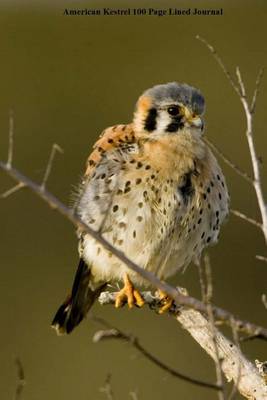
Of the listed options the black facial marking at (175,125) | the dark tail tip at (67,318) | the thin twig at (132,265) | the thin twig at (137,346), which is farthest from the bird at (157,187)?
the thin twig at (137,346)

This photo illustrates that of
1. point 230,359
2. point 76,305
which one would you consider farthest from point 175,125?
point 230,359

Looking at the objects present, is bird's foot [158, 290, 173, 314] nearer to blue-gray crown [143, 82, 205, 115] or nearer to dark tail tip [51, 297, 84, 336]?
dark tail tip [51, 297, 84, 336]

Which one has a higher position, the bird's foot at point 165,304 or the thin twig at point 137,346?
the thin twig at point 137,346

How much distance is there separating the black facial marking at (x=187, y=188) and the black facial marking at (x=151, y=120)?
0.27 meters

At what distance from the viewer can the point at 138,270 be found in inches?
130

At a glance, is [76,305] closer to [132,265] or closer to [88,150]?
[132,265]

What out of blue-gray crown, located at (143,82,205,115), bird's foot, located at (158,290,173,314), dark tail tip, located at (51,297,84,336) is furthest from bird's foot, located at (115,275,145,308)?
blue-gray crown, located at (143,82,205,115)

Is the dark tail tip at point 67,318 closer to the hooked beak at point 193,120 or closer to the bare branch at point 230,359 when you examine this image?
the bare branch at point 230,359

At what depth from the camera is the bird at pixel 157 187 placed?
4906 millimetres

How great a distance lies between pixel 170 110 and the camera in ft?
16.2

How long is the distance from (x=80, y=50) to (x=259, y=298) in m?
3.73

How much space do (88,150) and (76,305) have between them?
4.51 metres

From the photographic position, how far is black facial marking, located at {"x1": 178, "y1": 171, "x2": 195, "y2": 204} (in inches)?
195

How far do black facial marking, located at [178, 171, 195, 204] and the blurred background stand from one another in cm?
313
